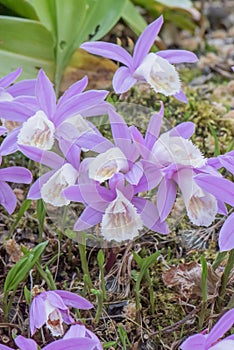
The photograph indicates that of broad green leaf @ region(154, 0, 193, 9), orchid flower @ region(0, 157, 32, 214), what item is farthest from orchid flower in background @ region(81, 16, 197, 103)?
broad green leaf @ region(154, 0, 193, 9)

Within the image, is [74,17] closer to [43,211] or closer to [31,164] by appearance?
[31,164]

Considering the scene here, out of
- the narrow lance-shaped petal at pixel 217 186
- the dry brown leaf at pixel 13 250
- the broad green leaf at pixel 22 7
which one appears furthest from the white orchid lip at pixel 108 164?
the broad green leaf at pixel 22 7

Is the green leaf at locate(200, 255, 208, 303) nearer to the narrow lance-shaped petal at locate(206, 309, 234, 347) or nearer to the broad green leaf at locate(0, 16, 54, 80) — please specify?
the narrow lance-shaped petal at locate(206, 309, 234, 347)

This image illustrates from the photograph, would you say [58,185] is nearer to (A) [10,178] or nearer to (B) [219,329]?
(A) [10,178]

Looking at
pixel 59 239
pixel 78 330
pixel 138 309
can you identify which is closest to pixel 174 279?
pixel 138 309

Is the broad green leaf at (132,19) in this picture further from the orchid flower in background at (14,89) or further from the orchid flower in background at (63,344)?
the orchid flower in background at (63,344)
